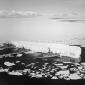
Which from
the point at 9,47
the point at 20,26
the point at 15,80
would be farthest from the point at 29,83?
the point at 20,26

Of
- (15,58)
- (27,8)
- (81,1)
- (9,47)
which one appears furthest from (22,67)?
(81,1)

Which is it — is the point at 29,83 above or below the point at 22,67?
below

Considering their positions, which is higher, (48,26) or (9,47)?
(48,26)

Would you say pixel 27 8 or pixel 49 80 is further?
pixel 27 8

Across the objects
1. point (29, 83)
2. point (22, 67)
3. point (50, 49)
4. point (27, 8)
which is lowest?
point (29, 83)

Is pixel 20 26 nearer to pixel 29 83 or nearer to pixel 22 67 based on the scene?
pixel 22 67

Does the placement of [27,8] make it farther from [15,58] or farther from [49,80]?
[49,80]
